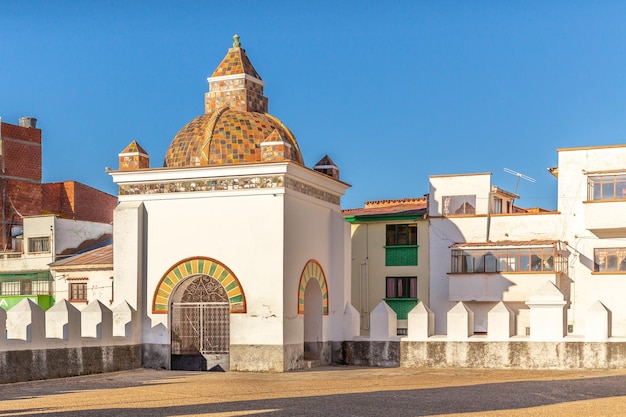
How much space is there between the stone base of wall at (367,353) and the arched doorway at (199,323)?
3.23 m

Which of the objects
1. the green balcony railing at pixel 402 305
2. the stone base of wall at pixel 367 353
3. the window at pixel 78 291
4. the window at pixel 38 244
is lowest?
the stone base of wall at pixel 367 353

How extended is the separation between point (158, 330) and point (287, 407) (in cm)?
977

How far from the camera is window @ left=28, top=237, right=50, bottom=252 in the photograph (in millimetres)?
41897

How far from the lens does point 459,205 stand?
3500 cm

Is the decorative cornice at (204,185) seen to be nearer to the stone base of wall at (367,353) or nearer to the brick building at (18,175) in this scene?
the stone base of wall at (367,353)

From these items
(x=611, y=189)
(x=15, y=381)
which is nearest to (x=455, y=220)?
(x=611, y=189)

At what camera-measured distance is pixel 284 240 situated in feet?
74.7

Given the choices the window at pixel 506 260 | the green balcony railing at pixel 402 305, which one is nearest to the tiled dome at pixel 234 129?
the window at pixel 506 260

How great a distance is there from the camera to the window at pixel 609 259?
103 feet

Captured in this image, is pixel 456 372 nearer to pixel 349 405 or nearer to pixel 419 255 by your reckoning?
pixel 349 405

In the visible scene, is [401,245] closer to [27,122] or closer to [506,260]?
[506,260]

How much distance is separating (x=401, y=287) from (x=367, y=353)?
1150cm

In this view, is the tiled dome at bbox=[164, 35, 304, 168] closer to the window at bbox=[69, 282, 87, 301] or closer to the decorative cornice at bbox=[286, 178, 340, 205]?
the decorative cornice at bbox=[286, 178, 340, 205]

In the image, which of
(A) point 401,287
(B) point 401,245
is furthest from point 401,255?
(A) point 401,287
